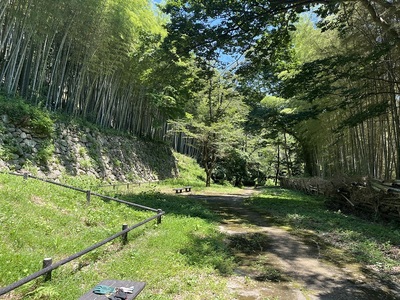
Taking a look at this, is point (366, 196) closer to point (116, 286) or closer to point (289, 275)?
point (289, 275)

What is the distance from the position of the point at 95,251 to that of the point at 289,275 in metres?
2.71

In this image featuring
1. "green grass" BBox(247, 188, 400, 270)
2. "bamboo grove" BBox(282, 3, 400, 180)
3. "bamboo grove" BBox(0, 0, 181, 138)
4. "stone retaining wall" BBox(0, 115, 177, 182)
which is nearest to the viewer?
"green grass" BBox(247, 188, 400, 270)

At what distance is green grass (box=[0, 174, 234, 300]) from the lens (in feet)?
10.1

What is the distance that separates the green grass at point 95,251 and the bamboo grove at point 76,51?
5.26 meters

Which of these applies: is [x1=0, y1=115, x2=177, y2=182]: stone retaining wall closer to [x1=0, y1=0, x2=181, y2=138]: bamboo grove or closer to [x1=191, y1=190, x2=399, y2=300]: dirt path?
[x1=0, y1=0, x2=181, y2=138]: bamboo grove

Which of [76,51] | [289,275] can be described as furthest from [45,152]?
[289,275]

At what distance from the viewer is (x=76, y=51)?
1214 centimetres

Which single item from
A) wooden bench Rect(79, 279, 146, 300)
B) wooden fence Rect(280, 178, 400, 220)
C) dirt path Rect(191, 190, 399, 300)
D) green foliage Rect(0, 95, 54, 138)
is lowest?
dirt path Rect(191, 190, 399, 300)

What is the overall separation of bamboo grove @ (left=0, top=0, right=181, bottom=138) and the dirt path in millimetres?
6341

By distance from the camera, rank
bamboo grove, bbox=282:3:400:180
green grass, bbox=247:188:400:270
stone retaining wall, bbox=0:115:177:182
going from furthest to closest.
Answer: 1. stone retaining wall, bbox=0:115:177:182
2. bamboo grove, bbox=282:3:400:180
3. green grass, bbox=247:188:400:270

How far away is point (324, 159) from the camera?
18.3m

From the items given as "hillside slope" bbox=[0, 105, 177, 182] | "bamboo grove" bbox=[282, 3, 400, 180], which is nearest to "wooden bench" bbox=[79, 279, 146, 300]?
"hillside slope" bbox=[0, 105, 177, 182]

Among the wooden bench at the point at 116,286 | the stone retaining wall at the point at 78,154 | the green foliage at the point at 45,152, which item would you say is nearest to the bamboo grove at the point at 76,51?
the stone retaining wall at the point at 78,154

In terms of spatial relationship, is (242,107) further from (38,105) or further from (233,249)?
(233,249)
